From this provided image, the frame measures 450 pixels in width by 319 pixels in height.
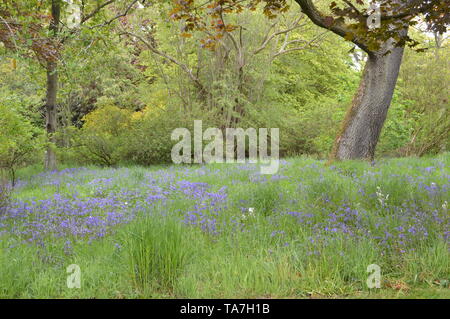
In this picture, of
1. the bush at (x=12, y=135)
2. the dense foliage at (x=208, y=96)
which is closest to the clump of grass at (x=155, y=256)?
the bush at (x=12, y=135)

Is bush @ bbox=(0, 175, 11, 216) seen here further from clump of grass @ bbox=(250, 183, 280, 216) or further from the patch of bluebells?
clump of grass @ bbox=(250, 183, 280, 216)

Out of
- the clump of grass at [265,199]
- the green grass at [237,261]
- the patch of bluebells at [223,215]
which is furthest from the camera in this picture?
the clump of grass at [265,199]

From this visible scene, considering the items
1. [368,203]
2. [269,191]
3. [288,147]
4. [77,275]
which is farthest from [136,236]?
[288,147]

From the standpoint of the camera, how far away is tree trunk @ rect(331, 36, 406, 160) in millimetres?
8570

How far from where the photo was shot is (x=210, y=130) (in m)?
14.4

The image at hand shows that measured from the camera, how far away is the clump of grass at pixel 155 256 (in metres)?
3.27

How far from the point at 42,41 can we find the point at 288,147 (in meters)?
12.8

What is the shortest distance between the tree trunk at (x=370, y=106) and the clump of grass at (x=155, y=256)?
6187mm

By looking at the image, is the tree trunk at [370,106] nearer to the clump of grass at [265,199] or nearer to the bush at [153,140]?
the clump of grass at [265,199]

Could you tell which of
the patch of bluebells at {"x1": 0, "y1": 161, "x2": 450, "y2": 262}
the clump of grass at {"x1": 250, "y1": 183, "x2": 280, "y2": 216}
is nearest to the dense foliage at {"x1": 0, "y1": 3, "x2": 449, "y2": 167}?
the patch of bluebells at {"x1": 0, "y1": 161, "x2": 450, "y2": 262}

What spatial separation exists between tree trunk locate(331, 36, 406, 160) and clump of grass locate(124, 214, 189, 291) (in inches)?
244

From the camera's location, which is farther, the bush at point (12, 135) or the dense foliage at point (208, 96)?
the dense foliage at point (208, 96)
